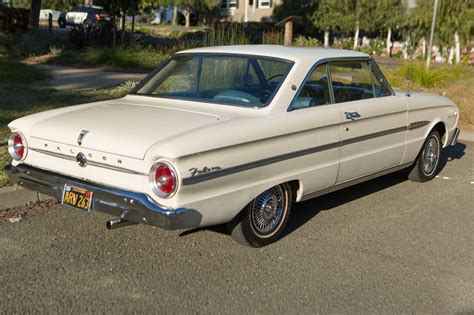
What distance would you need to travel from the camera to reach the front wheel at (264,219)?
452cm

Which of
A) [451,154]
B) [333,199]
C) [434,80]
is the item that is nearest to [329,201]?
[333,199]

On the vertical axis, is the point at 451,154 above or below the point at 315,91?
below

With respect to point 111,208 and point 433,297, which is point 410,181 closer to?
point 433,297

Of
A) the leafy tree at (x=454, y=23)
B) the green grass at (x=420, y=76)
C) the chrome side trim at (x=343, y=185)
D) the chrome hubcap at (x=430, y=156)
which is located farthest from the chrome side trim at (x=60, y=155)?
the leafy tree at (x=454, y=23)

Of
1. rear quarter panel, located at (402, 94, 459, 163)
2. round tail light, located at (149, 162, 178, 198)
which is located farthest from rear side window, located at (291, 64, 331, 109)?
round tail light, located at (149, 162, 178, 198)

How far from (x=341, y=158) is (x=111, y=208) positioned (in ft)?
7.03

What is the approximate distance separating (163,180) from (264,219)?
112cm

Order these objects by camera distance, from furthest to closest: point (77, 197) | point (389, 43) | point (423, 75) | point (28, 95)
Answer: point (389, 43) < point (423, 75) < point (28, 95) < point (77, 197)

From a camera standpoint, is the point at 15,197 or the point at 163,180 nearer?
the point at 163,180

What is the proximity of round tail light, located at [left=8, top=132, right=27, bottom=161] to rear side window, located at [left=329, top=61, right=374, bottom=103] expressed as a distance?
2.69 metres

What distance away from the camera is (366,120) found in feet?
18.0

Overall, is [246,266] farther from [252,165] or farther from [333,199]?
[333,199]

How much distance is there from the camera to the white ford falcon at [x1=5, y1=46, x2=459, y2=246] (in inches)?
156

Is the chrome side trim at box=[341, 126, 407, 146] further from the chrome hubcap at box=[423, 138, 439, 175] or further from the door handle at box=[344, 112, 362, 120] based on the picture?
the chrome hubcap at box=[423, 138, 439, 175]
